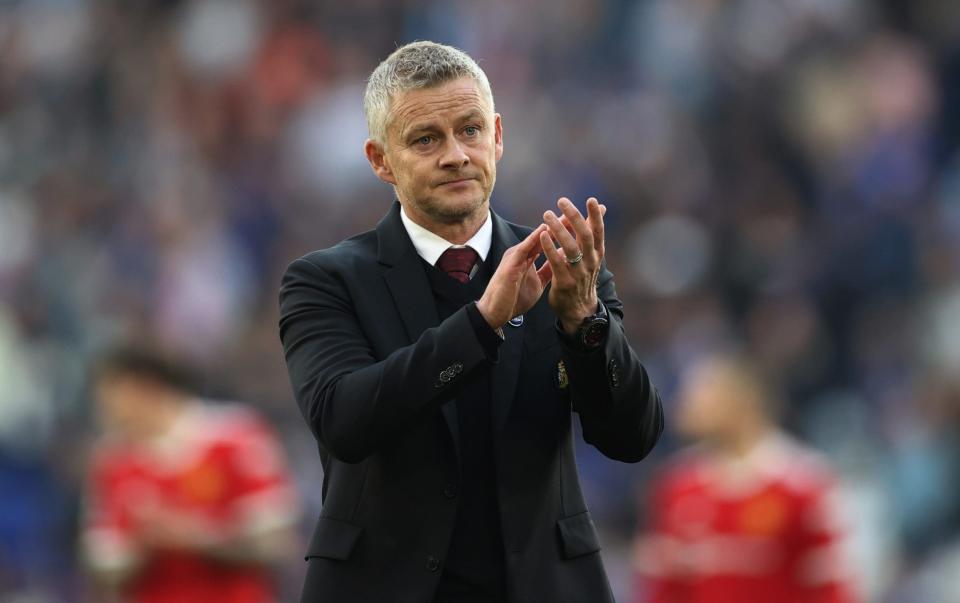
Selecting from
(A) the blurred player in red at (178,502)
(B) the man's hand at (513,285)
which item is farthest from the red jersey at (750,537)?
(B) the man's hand at (513,285)

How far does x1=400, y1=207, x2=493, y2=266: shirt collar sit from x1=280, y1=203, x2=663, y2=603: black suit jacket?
0.02m

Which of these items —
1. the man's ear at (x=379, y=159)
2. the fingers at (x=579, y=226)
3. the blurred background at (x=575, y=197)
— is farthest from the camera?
the blurred background at (x=575, y=197)

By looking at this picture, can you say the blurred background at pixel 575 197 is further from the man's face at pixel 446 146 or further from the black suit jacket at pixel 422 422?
the man's face at pixel 446 146

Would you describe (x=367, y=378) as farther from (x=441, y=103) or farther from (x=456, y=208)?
(x=441, y=103)

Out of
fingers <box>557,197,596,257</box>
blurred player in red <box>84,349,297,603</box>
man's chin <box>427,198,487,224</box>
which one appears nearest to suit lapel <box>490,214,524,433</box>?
man's chin <box>427,198,487,224</box>

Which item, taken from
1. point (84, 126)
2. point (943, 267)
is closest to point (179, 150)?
point (84, 126)

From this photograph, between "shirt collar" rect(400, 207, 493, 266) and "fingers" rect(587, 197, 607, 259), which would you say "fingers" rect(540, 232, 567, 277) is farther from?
"shirt collar" rect(400, 207, 493, 266)

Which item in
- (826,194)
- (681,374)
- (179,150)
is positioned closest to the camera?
(681,374)

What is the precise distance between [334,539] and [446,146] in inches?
30.3

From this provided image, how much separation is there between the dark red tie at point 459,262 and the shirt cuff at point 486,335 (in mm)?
329

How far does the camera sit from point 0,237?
12.6 m

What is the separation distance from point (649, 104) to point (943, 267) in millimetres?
2784

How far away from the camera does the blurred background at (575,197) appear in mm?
9992

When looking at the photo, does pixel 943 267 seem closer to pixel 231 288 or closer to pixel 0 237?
pixel 231 288
